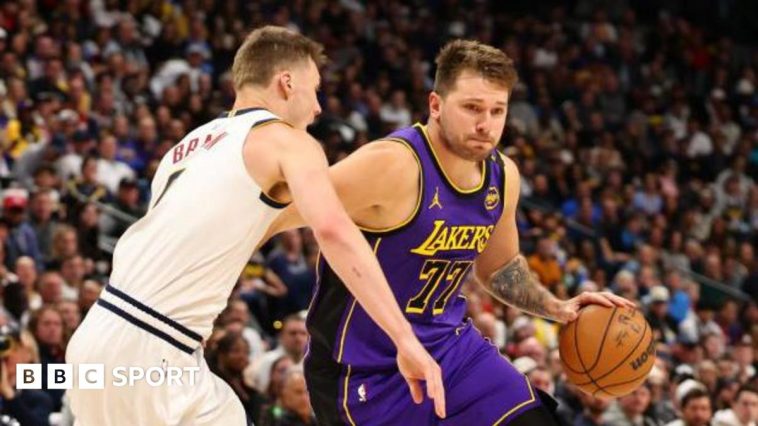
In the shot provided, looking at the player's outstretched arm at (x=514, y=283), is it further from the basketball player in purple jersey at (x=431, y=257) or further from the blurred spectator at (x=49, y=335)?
the blurred spectator at (x=49, y=335)

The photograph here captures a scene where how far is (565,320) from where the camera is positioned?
19.4ft

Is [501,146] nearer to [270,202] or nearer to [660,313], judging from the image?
[660,313]

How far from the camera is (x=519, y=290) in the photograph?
19.6 feet

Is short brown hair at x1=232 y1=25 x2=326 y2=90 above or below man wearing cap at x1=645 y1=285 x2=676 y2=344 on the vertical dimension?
above

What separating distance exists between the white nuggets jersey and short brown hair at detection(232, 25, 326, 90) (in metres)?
0.26

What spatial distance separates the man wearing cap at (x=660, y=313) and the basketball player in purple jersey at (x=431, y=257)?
9255mm

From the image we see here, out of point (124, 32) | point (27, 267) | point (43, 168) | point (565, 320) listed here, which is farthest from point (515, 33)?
point (565, 320)

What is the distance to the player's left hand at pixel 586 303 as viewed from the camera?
19.3 ft

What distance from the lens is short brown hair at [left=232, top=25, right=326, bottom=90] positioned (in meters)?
4.76

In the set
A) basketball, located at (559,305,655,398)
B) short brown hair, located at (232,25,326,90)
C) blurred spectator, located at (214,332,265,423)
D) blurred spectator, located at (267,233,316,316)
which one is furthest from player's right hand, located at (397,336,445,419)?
blurred spectator, located at (267,233,316,316)

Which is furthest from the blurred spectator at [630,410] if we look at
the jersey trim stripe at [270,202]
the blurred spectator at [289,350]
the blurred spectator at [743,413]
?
the jersey trim stripe at [270,202]

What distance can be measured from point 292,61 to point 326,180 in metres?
0.67

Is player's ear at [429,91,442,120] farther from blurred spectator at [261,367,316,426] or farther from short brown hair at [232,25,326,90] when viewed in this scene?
blurred spectator at [261,367,316,426]

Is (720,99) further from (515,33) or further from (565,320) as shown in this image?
(565,320)
